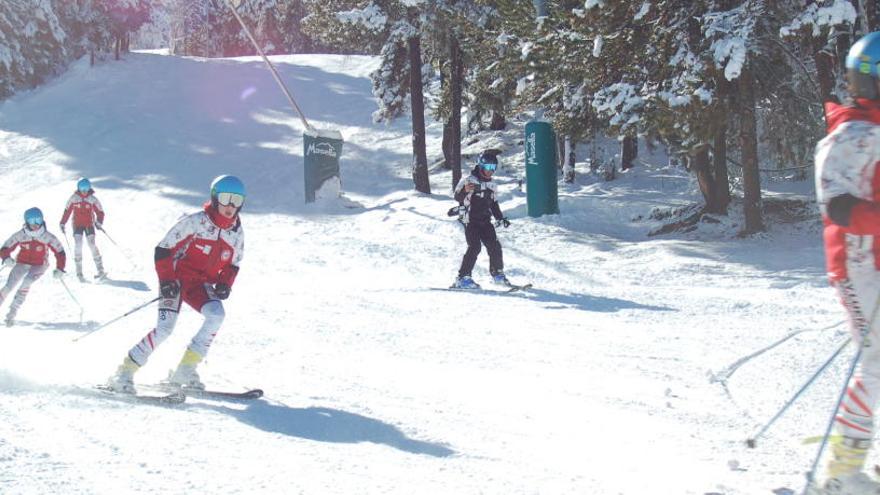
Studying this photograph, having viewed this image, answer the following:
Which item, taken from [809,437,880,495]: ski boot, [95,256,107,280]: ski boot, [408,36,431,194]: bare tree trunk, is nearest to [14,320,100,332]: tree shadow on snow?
[95,256,107,280]: ski boot

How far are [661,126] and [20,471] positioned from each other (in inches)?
448

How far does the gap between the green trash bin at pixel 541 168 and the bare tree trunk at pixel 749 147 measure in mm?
3921

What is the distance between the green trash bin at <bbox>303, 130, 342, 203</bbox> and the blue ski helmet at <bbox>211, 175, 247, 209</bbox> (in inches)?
639

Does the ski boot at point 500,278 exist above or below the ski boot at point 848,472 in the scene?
below

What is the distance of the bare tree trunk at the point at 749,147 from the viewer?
13562 millimetres

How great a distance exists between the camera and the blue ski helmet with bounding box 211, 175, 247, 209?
6.21m

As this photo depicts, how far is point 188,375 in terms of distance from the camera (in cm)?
618

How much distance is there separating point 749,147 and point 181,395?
430 inches

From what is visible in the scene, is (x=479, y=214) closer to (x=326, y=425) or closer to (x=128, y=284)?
(x=326, y=425)

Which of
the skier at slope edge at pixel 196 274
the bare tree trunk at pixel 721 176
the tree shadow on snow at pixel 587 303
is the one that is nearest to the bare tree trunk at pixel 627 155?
the bare tree trunk at pixel 721 176

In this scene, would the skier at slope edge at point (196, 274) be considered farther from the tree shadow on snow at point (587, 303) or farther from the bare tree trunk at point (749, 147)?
the bare tree trunk at point (749, 147)

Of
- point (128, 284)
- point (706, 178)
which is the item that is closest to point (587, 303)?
point (706, 178)

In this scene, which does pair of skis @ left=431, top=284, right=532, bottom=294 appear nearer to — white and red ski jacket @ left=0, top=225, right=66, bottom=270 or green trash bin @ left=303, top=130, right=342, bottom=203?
white and red ski jacket @ left=0, top=225, right=66, bottom=270

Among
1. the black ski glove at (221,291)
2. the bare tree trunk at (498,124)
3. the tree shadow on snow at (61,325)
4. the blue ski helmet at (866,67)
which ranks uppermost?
the bare tree trunk at (498,124)
